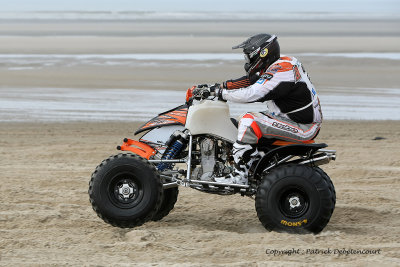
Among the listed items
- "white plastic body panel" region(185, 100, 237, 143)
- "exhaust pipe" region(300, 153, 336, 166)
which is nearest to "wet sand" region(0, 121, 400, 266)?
"exhaust pipe" region(300, 153, 336, 166)

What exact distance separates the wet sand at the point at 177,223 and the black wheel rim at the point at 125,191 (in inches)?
10.6

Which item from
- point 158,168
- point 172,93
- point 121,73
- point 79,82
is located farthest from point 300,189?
point 121,73

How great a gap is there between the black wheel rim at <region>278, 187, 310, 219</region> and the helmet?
1.25m

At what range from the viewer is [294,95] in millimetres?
7367

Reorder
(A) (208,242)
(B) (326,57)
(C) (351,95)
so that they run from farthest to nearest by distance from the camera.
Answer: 1. (B) (326,57)
2. (C) (351,95)
3. (A) (208,242)

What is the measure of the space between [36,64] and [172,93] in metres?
8.22

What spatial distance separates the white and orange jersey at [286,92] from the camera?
7293 millimetres

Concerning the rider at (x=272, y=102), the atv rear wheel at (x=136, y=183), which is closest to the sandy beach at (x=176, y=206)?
the atv rear wheel at (x=136, y=183)

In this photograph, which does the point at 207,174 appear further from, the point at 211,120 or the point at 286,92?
the point at 286,92

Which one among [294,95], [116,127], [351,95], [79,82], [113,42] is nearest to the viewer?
[294,95]

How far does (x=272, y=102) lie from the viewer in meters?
7.54

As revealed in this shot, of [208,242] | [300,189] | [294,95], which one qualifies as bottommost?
[208,242]

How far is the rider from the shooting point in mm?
7316

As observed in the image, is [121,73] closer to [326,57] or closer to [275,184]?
[326,57]
